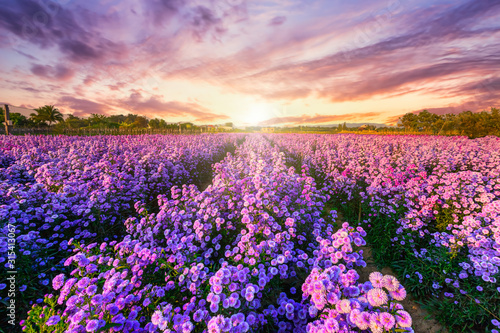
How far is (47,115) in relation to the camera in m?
69.4

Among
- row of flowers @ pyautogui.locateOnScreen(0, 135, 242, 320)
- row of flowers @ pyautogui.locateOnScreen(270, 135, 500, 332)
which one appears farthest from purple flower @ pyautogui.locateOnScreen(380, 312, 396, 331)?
row of flowers @ pyautogui.locateOnScreen(0, 135, 242, 320)

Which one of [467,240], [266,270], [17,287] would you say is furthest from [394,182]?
[17,287]

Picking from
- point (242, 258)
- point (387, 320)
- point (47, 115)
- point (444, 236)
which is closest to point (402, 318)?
point (387, 320)

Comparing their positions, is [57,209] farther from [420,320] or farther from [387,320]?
[420,320]

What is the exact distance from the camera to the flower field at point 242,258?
165 cm

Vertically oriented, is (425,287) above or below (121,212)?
below

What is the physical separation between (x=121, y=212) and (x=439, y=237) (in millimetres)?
7063

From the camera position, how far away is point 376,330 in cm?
131

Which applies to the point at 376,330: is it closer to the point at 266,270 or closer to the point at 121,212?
the point at 266,270

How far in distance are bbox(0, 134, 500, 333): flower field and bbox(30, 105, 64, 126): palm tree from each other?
93815mm

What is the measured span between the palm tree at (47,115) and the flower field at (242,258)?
93815mm

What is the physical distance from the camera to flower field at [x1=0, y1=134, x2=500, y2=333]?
1.65 metres

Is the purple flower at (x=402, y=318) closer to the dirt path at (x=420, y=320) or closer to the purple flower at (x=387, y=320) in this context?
the purple flower at (x=387, y=320)

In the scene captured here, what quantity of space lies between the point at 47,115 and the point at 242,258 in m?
102
